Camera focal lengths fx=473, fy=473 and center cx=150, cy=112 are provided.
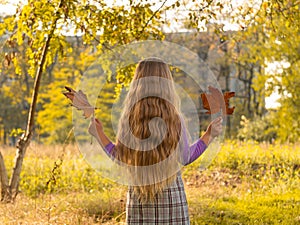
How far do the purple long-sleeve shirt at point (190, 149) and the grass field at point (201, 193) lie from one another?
144 centimetres

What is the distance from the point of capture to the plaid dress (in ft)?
9.32

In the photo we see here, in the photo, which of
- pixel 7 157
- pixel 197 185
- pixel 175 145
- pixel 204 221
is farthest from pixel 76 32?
pixel 7 157

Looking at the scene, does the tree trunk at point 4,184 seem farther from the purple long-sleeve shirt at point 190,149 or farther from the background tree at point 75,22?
the purple long-sleeve shirt at point 190,149

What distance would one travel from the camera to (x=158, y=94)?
8.89ft

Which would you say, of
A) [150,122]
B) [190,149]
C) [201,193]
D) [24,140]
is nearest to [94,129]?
[150,122]

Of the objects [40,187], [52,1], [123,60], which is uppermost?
[52,1]

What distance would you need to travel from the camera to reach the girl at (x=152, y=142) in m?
2.70

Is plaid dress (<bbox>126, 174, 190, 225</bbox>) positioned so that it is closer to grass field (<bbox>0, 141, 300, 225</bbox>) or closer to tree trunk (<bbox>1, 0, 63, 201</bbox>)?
grass field (<bbox>0, 141, 300, 225</bbox>)

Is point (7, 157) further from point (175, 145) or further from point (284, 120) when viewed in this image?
point (175, 145)

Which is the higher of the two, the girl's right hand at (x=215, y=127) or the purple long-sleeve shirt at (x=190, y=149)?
the girl's right hand at (x=215, y=127)

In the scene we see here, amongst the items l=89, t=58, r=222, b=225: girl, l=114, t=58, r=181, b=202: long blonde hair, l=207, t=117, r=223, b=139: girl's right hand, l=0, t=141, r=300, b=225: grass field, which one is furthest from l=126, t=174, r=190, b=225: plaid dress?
l=0, t=141, r=300, b=225: grass field

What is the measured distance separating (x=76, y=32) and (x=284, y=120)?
923 cm

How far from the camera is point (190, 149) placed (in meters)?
2.81

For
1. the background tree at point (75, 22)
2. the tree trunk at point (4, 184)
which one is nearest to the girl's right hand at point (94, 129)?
the background tree at point (75, 22)
